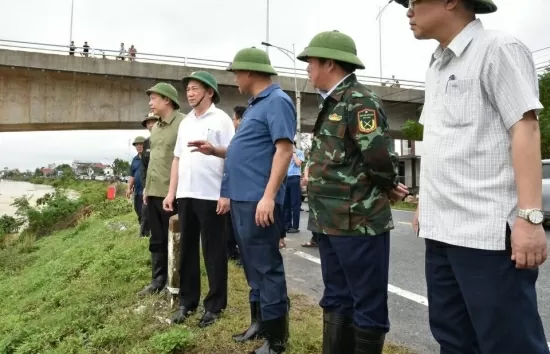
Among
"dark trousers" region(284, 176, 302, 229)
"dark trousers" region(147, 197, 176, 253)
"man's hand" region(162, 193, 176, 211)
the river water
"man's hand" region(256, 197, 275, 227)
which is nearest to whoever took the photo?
"man's hand" region(256, 197, 275, 227)

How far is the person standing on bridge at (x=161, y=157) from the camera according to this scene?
13.4 feet

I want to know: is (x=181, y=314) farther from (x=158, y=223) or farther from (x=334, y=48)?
(x=334, y=48)

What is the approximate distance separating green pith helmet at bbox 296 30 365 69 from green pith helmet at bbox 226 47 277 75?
24.5 inches

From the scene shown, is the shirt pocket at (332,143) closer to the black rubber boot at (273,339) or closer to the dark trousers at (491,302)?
the dark trousers at (491,302)

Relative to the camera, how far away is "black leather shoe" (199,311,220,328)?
3.34 m

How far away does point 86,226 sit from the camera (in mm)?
13844

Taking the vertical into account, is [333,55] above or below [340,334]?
above

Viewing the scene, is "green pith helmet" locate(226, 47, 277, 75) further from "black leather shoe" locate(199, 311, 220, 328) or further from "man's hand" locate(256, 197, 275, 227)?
"black leather shoe" locate(199, 311, 220, 328)

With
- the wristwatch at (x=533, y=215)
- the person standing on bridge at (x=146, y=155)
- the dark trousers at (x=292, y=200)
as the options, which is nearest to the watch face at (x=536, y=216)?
the wristwatch at (x=533, y=215)

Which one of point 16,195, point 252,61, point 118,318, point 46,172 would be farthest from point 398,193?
point 46,172

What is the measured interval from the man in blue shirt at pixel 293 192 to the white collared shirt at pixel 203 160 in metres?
3.60

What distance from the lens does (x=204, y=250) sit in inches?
134

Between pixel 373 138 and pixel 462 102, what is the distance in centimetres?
58

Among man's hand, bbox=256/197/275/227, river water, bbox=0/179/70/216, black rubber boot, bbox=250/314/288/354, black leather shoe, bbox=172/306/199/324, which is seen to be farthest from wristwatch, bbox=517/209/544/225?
river water, bbox=0/179/70/216
